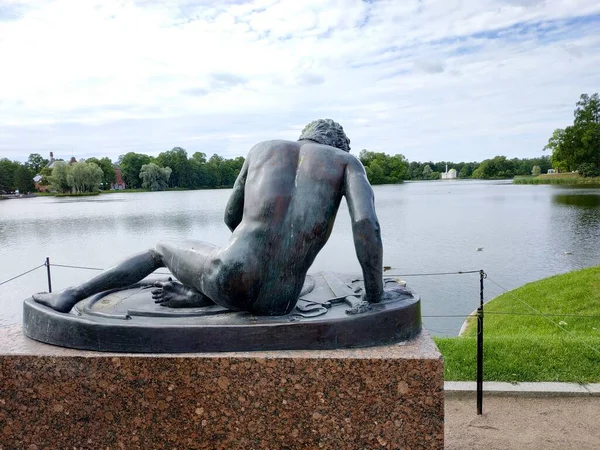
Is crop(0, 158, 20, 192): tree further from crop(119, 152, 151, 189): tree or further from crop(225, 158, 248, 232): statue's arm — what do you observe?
crop(225, 158, 248, 232): statue's arm

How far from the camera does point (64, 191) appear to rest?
235 ft

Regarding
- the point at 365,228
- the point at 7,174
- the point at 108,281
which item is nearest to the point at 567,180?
the point at 7,174

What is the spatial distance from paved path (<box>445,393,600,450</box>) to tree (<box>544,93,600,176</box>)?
73.7 metres

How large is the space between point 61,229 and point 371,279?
1041 inches

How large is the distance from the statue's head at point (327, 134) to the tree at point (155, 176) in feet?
219

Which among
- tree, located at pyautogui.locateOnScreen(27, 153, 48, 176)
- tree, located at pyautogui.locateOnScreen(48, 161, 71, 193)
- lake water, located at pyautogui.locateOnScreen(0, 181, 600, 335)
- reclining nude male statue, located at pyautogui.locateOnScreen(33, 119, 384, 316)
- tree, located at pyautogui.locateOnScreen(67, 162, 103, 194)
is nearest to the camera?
reclining nude male statue, located at pyautogui.locateOnScreen(33, 119, 384, 316)

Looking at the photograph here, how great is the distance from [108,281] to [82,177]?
6840cm

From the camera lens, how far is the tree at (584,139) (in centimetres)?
7106

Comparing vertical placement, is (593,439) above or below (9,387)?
below

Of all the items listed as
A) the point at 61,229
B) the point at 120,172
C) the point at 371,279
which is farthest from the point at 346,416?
the point at 120,172

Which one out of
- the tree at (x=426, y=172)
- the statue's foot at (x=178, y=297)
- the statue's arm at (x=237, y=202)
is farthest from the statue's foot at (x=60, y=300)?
the tree at (x=426, y=172)

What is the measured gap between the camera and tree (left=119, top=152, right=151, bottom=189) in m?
77.3

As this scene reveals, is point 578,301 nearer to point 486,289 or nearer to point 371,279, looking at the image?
point 486,289

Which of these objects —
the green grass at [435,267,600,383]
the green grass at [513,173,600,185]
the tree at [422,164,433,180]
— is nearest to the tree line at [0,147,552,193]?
the green grass at [513,173,600,185]
